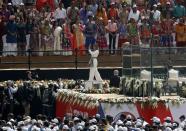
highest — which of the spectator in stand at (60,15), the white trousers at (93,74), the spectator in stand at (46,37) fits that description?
the spectator in stand at (60,15)

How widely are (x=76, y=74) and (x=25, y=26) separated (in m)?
3.07

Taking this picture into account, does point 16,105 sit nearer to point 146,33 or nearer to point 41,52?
point 41,52

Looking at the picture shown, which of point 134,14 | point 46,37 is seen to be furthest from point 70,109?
point 134,14

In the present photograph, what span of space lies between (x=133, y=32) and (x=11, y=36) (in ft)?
17.2

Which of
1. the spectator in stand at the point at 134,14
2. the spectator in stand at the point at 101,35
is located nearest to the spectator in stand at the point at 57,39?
the spectator in stand at the point at 101,35

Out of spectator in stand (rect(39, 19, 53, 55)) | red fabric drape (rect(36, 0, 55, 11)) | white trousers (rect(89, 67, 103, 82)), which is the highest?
red fabric drape (rect(36, 0, 55, 11))

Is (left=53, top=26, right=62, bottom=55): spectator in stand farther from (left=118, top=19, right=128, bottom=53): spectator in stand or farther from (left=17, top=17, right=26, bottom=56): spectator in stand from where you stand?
(left=118, top=19, right=128, bottom=53): spectator in stand

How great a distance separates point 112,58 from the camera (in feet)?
168

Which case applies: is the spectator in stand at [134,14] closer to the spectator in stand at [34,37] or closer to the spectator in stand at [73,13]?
the spectator in stand at [73,13]

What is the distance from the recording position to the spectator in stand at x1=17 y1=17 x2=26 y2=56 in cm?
4922

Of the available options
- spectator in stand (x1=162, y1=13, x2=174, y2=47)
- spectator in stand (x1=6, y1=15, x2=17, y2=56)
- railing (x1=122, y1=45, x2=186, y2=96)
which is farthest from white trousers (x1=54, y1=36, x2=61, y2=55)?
railing (x1=122, y1=45, x2=186, y2=96)

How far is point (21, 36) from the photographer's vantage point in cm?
4956

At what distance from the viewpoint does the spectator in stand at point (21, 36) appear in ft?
161

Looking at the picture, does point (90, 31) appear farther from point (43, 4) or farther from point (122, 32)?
point (43, 4)
